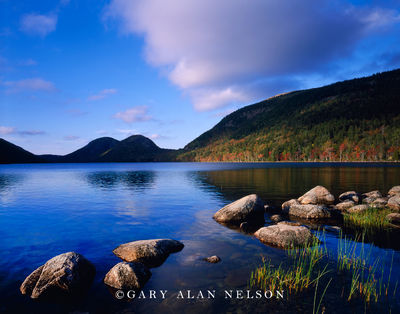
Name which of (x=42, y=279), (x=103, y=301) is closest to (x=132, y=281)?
(x=103, y=301)

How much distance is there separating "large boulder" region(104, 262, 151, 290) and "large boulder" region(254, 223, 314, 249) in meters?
8.17

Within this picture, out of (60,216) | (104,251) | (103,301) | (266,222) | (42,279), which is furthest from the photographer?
(60,216)

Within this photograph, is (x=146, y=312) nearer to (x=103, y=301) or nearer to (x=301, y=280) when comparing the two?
(x=103, y=301)

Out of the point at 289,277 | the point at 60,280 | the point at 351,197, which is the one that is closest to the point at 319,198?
the point at 351,197

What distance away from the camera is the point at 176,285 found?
962 centimetres

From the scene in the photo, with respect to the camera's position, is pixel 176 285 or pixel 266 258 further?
pixel 266 258

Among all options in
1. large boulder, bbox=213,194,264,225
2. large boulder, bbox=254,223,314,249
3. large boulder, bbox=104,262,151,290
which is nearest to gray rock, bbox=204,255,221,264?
large boulder, bbox=104,262,151,290

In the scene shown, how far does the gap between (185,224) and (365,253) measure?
1308 centimetres

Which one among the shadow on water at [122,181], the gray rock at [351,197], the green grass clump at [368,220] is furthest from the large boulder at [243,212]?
the shadow on water at [122,181]

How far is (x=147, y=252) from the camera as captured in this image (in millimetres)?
12117

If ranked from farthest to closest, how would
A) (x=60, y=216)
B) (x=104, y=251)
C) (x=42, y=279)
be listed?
(x=60, y=216) < (x=104, y=251) < (x=42, y=279)

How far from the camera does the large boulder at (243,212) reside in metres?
20.0

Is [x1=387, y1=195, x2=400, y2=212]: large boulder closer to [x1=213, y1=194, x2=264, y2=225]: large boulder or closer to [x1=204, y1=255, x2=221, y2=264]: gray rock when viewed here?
[x1=213, y1=194, x2=264, y2=225]: large boulder

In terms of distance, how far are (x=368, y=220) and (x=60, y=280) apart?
2132cm
